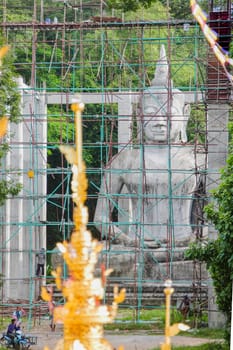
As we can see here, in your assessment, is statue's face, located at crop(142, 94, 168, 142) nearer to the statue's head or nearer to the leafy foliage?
the statue's head

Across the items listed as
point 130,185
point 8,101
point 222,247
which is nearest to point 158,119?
point 130,185

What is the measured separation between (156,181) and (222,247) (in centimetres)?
1085

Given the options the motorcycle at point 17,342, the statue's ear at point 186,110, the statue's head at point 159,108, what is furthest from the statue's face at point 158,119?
the motorcycle at point 17,342

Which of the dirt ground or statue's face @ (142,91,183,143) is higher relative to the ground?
statue's face @ (142,91,183,143)

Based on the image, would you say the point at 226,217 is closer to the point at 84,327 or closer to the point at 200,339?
the point at 200,339

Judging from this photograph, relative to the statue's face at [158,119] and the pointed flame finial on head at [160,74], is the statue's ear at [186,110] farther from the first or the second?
the pointed flame finial on head at [160,74]

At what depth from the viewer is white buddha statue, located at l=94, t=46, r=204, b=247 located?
25.6 metres

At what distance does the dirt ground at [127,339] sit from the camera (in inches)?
746

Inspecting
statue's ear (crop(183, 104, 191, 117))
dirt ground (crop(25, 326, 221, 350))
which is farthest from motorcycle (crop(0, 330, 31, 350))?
statue's ear (crop(183, 104, 191, 117))

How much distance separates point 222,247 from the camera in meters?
15.3

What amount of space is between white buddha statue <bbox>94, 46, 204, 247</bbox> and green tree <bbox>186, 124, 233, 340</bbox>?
27.7ft

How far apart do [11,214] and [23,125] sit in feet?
6.19

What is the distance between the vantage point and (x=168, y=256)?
24.6 metres

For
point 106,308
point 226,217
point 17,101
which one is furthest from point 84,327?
point 17,101
